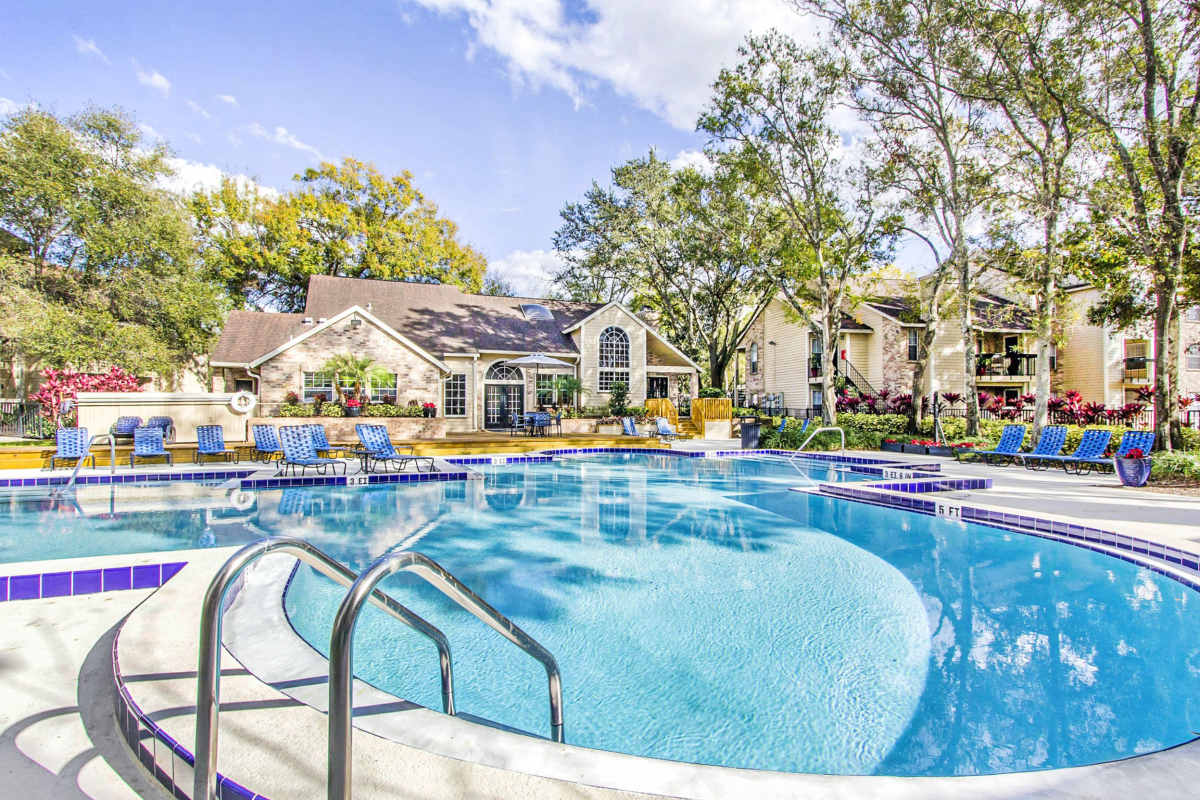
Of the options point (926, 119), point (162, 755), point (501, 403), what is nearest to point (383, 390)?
point (501, 403)

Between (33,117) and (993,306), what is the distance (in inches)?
1603

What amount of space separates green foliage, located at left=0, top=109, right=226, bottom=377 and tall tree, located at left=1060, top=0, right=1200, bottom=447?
31075 millimetres

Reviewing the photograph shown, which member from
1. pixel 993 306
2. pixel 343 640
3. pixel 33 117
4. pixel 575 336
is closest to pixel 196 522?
pixel 343 640

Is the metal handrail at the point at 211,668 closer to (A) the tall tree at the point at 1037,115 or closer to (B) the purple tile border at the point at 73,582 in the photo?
(B) the purple tile border at the point at 73,582

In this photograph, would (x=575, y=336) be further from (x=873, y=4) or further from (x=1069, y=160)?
(x=1069, y=160)

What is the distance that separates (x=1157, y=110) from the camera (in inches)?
531

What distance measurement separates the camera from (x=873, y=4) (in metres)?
16.5

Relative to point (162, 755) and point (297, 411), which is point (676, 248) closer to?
point (297, 411)

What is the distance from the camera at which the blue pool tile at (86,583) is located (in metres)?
4.33

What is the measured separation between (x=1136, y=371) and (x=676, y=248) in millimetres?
22771

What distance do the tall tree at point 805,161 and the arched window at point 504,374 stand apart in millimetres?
11337

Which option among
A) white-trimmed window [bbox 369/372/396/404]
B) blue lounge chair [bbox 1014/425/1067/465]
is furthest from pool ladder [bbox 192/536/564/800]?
white-trimmed window [bbox 369/372/396/404]

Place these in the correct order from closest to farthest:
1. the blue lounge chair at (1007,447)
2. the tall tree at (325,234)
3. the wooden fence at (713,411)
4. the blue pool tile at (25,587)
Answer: the blue pool tile at (25,587), the blue lounge chair at (1007,447), the wooden fence at (713,411), the tall tree at (325,234)

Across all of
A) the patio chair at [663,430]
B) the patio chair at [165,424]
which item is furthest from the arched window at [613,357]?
the patio chair at [165,424]
